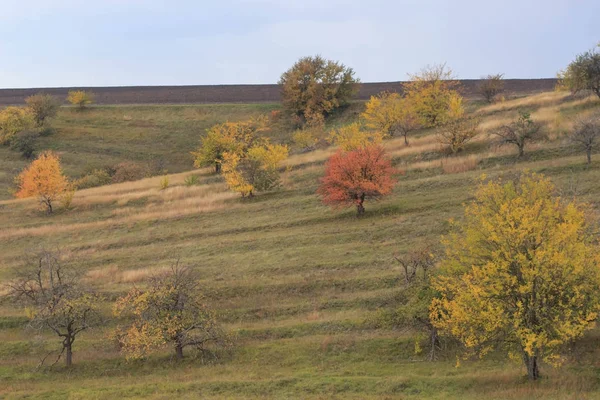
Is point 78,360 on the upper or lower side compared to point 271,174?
lower

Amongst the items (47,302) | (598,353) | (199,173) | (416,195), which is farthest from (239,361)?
(199,173)

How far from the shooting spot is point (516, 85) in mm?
114562

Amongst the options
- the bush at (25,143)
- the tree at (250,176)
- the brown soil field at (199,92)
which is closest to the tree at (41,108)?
the bush at (25,143)

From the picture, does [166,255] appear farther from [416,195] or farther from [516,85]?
[516,85]

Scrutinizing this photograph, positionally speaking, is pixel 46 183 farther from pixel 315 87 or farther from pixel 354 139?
pixel 315 87

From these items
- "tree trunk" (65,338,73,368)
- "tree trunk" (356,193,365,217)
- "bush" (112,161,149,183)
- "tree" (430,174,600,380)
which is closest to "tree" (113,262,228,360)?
"tree trunk" (65,338,73,368)

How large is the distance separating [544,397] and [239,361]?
13210mm

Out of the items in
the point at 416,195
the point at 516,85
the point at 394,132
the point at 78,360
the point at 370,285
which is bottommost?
the point at 78,360

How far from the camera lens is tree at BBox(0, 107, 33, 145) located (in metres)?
99.1

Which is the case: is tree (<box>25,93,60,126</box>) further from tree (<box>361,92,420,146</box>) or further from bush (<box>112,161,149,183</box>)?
tree (<box>361,92,420,146</box>)

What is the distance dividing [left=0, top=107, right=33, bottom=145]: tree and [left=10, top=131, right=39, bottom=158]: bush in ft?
12.2

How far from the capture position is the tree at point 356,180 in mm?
42938

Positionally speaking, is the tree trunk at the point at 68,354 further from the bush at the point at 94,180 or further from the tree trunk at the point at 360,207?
the bush at the point at 94,180

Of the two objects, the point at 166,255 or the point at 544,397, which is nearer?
the point at 544,397
